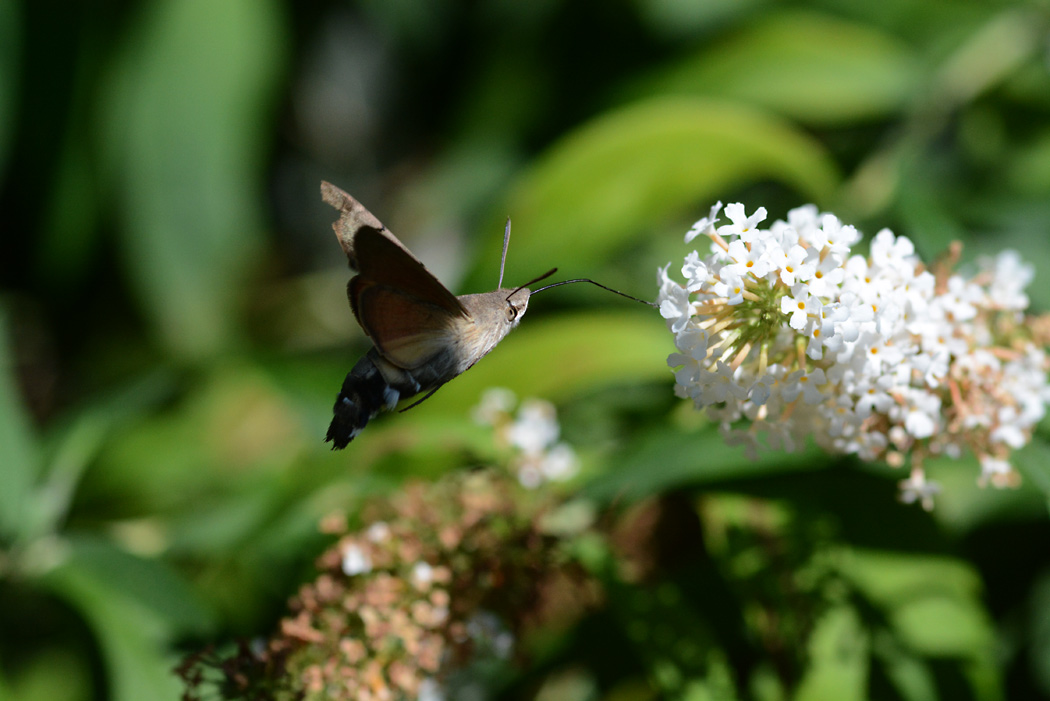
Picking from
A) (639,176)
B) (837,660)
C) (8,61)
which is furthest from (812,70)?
(8,61)

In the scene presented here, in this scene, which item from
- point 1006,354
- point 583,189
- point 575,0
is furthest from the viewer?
point 575,0

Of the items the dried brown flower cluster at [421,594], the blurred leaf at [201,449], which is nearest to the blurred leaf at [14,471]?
the blurred leaf at [201,449]

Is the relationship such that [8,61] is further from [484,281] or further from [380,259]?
[380,259]

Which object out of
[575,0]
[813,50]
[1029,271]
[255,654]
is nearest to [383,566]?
[255,654]

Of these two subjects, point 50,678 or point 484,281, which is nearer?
point 484,281

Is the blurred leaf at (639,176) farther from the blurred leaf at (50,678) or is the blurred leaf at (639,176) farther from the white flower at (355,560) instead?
the blurred leaf at (50,678)

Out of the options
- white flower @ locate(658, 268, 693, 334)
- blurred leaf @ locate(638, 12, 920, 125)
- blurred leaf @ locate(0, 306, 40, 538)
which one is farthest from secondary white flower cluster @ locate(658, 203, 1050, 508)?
blurred leaf @ locate(0, 306, 40, 538)

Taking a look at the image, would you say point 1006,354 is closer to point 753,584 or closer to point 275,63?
point 753,584
